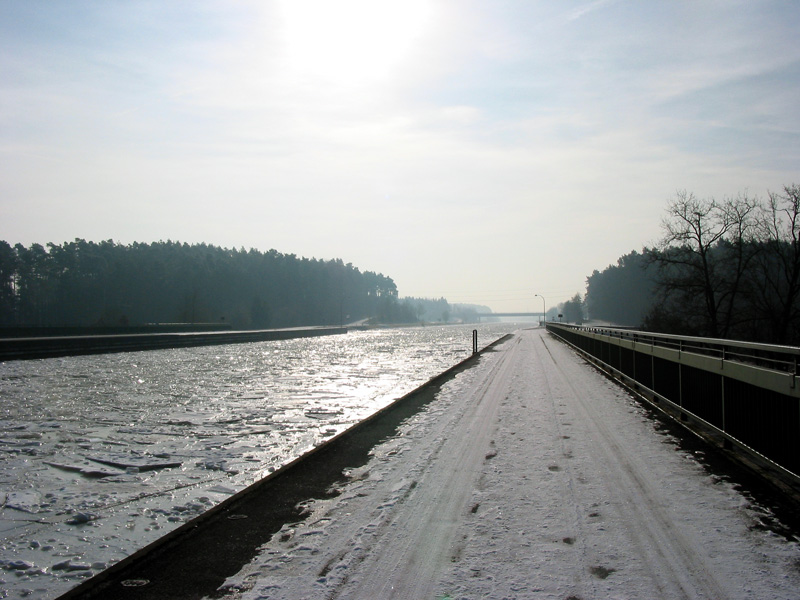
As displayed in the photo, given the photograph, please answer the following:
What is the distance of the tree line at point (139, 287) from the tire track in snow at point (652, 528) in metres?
72.5

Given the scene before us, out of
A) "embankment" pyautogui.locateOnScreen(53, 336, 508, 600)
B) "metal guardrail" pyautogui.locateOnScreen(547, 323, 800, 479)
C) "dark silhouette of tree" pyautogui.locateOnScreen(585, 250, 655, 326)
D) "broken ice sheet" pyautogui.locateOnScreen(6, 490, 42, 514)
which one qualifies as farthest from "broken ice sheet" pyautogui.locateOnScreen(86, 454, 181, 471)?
"dark silhouette of tree" pyautogui.locateOnScreen(585, 250, 655, 326)

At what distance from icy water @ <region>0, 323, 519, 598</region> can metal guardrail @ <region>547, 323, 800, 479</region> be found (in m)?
5.42

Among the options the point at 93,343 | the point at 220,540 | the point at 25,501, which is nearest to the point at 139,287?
the point at 93,343

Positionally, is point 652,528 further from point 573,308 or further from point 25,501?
point 573,308

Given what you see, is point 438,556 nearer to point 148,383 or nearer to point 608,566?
point 608,566

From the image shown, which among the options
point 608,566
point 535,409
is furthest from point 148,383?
point 608,566

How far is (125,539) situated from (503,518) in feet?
10.2

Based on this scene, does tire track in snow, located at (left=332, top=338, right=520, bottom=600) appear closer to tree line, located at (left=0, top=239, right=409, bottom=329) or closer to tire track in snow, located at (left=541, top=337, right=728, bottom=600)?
tire track in snow, located at (left=541, top=337, right=728, bottom=600)

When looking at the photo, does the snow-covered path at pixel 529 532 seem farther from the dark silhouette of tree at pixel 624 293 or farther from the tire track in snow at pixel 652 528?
the dark silhouette of tree at pixel 624 293

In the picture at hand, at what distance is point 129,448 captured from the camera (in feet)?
27.5

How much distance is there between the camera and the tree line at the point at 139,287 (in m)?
88.8

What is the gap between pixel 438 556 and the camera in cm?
425

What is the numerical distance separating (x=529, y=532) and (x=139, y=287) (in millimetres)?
102702

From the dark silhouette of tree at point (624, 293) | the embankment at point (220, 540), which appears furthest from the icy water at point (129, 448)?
the dark silhouette of tree at point (624, 293)
